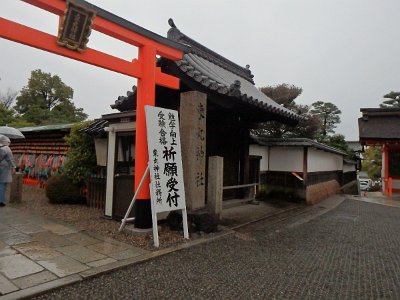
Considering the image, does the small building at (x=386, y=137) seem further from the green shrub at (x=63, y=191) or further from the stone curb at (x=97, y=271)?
the green shrub at (x=63, y=191)

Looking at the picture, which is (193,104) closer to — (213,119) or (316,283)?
(213,119)

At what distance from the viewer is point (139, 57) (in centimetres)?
664

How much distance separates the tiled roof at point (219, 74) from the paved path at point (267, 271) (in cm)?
352

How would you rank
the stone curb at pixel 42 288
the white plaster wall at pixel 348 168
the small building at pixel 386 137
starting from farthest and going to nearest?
the white plaster wall at pixel 348 168
the small building at pixel 386 137
the stone curb at pixel 42 288

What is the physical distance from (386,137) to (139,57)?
15.5m

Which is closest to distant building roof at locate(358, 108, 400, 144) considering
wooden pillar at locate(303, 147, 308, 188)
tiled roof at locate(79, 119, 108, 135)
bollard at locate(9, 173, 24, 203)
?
wooden pillar at locate(303, 147, 308, 188)

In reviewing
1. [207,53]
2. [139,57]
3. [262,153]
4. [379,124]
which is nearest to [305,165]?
[262,153]

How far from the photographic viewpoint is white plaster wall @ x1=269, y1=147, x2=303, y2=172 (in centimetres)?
1318

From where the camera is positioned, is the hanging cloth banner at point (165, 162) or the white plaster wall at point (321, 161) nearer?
the hanging cloth banner at point (165, 162)

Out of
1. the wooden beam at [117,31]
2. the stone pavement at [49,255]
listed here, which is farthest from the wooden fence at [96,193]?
the wooden beam at [117,31]

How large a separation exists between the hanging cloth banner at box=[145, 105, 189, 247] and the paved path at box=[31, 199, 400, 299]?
106cm

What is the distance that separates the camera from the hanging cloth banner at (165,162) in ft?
20.1

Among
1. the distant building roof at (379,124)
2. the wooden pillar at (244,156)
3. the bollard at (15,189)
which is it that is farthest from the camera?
the distant building roof at (379,124)

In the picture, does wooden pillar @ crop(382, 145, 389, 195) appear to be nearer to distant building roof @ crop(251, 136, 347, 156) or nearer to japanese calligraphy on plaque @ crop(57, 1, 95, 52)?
distant building roof @ crop(251, 136, 347, 156)
